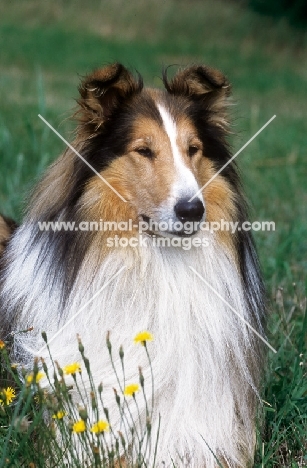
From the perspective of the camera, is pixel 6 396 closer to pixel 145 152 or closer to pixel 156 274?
pixel 156 274

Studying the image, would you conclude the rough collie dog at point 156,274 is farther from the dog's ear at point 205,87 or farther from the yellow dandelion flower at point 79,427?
the yellow dandelion flower at point 79,427

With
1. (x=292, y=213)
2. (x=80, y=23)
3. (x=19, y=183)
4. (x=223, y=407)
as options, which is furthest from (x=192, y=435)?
(x=80, y=23)

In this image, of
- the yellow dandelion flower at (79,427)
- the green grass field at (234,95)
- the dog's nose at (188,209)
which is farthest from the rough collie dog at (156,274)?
the yellow dandelion flower at (79,427)

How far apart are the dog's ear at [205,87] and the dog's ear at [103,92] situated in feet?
0.64

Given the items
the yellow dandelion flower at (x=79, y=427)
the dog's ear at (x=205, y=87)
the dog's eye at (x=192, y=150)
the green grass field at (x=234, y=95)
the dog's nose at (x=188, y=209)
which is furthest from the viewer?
the green grass field at (x=234, y=95)

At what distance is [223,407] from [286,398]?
468 mm

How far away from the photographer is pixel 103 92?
133 inches

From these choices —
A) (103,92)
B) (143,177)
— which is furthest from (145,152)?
(103,92)

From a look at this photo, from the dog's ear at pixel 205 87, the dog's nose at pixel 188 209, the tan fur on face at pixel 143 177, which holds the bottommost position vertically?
the dog's nose at pixel 188 209

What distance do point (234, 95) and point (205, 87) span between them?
3344 millimetres

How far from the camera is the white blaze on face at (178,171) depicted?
3162 mm

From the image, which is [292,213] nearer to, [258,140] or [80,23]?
[258,140]

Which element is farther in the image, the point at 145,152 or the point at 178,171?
the point at 145,152

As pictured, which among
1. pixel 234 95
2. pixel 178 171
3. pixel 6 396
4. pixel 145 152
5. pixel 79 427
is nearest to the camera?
pixel 79 427
